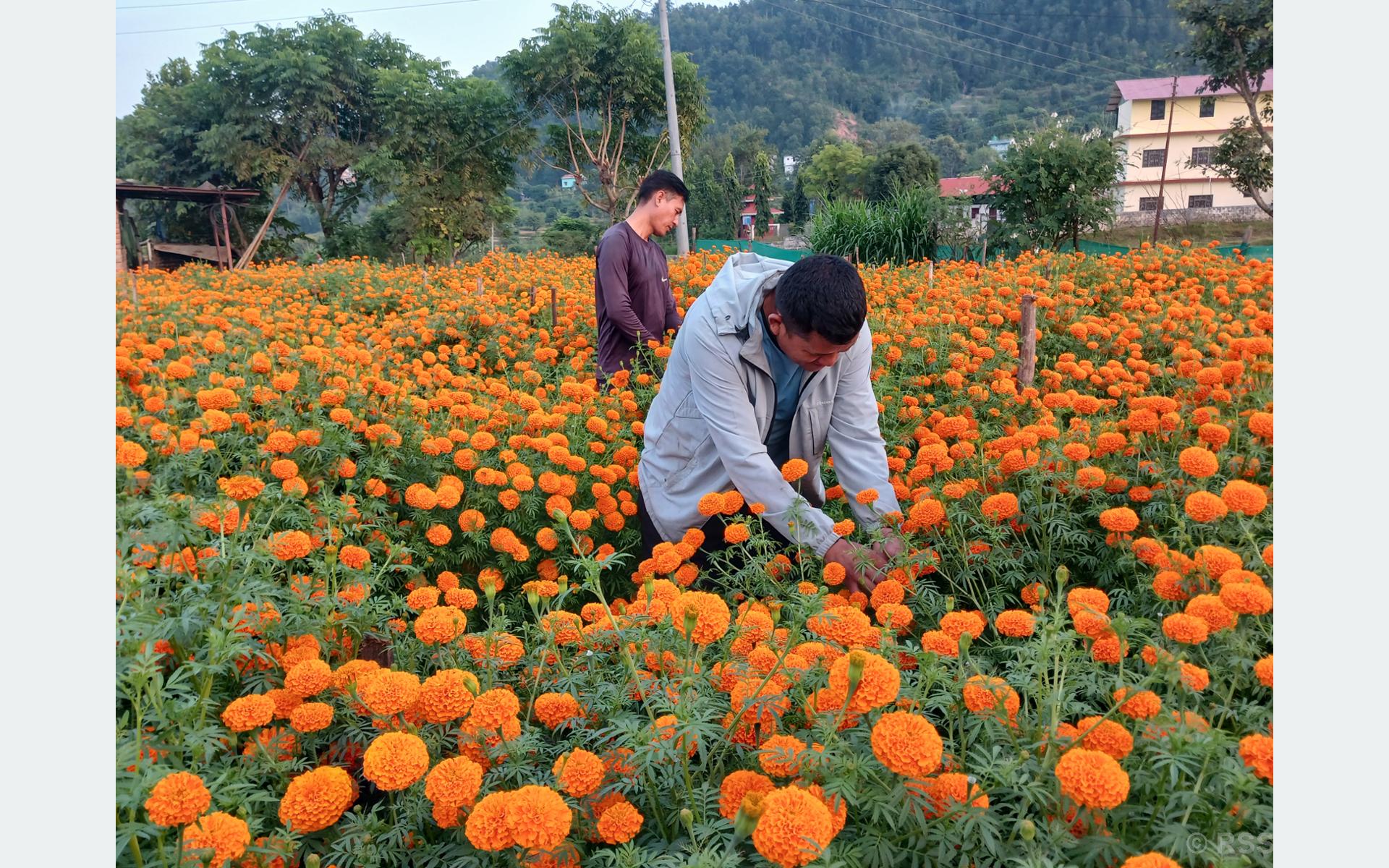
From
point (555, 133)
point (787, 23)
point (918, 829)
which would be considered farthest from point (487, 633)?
point (787, 23)

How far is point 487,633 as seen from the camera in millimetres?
1547

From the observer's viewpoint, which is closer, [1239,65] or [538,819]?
[538,819]

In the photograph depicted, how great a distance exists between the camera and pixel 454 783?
1170mm

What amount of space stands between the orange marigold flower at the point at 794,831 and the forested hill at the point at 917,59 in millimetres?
38836

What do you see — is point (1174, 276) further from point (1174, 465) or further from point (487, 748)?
point (487, 748)

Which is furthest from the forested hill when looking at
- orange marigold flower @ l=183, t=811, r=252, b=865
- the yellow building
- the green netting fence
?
orange marigold flower @ l=183, t=811, r=252, b=865

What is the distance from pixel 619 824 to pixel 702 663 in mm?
417

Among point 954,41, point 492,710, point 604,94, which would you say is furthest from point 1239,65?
point 954,41

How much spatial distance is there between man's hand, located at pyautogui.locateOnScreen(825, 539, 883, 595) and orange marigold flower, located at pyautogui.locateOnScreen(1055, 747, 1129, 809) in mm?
826

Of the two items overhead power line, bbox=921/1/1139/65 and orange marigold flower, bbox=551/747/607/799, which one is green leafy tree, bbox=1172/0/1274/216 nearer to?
orange marigold flower, bbox=551/747/607/799

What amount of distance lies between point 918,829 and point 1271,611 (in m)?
0.62

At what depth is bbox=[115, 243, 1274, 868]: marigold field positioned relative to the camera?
1.09m

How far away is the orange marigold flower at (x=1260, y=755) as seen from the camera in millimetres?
1013

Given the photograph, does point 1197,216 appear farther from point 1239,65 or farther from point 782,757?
point 782,757
